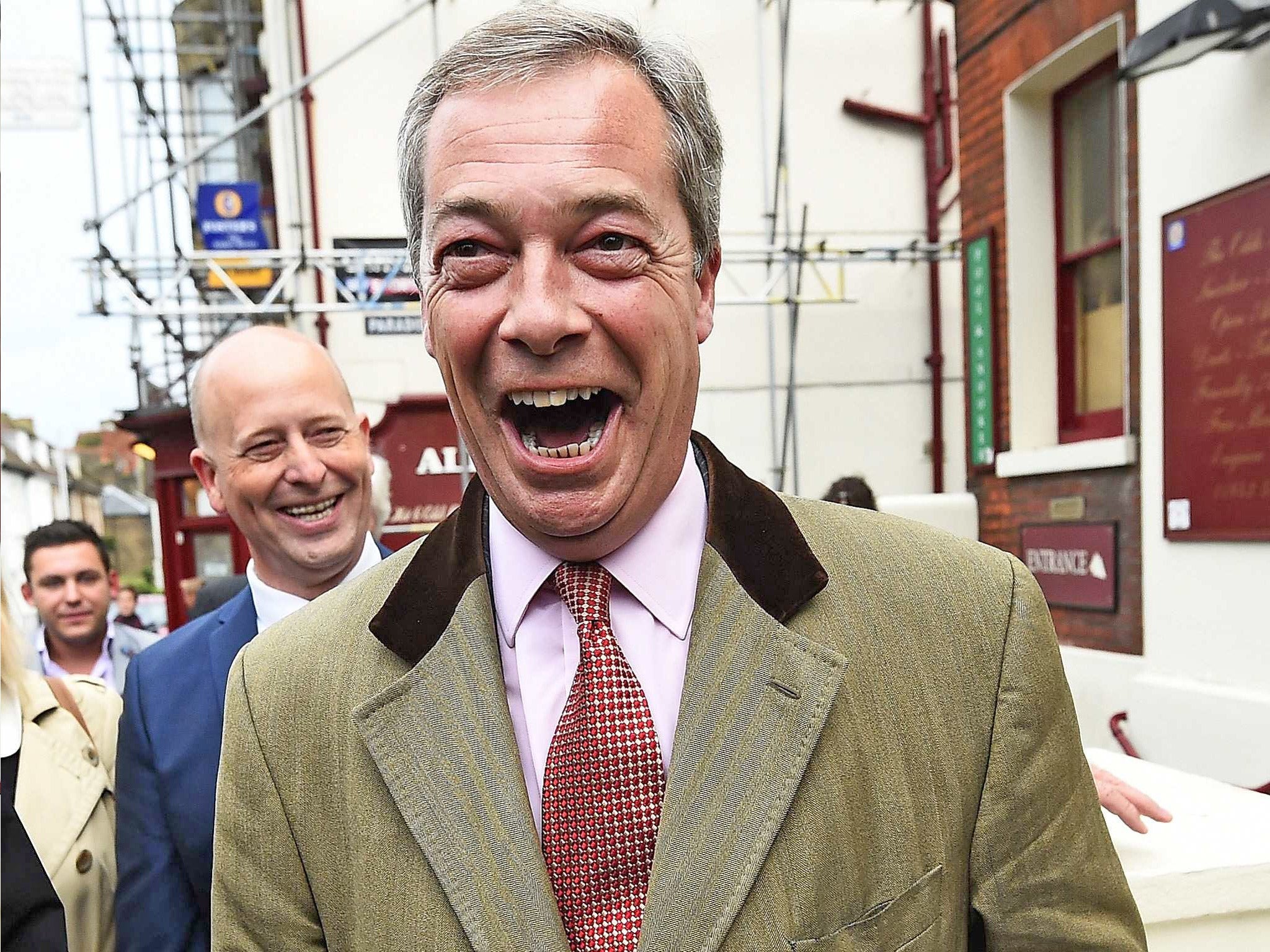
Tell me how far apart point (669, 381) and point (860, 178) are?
1157cm

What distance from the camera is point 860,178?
12.0 m

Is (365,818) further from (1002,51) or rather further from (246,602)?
(1002,51)

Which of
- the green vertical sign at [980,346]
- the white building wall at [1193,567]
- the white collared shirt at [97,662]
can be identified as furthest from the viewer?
the green vertical sign at [980,346]

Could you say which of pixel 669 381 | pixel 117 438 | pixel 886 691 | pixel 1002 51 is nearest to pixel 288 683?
pixel 669 381

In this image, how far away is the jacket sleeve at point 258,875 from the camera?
1.28 metres

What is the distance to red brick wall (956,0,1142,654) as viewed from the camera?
506 cm

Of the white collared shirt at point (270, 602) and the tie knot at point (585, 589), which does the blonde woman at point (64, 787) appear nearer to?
the white collared shirt at point (270, 602)

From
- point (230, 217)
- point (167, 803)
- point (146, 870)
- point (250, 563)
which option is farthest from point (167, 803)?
point (230, 217)

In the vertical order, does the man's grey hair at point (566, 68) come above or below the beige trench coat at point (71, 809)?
above

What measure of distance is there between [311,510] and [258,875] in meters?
0.96

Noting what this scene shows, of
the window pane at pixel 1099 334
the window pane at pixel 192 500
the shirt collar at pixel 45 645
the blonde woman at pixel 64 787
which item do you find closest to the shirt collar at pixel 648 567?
the blonde woman at pixel 64 787

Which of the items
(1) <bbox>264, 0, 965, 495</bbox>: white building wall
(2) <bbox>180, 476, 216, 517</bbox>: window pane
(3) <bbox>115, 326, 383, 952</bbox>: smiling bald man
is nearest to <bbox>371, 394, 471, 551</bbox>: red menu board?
(1) <bbox>264, 0, 965, 495</bbox>: white building wall

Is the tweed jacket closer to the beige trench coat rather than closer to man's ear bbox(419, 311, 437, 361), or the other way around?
man's ear bbox(419, 311, 437, 361)

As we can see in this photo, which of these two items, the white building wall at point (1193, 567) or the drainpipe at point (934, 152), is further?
the drainpipe at point (934, 152)
